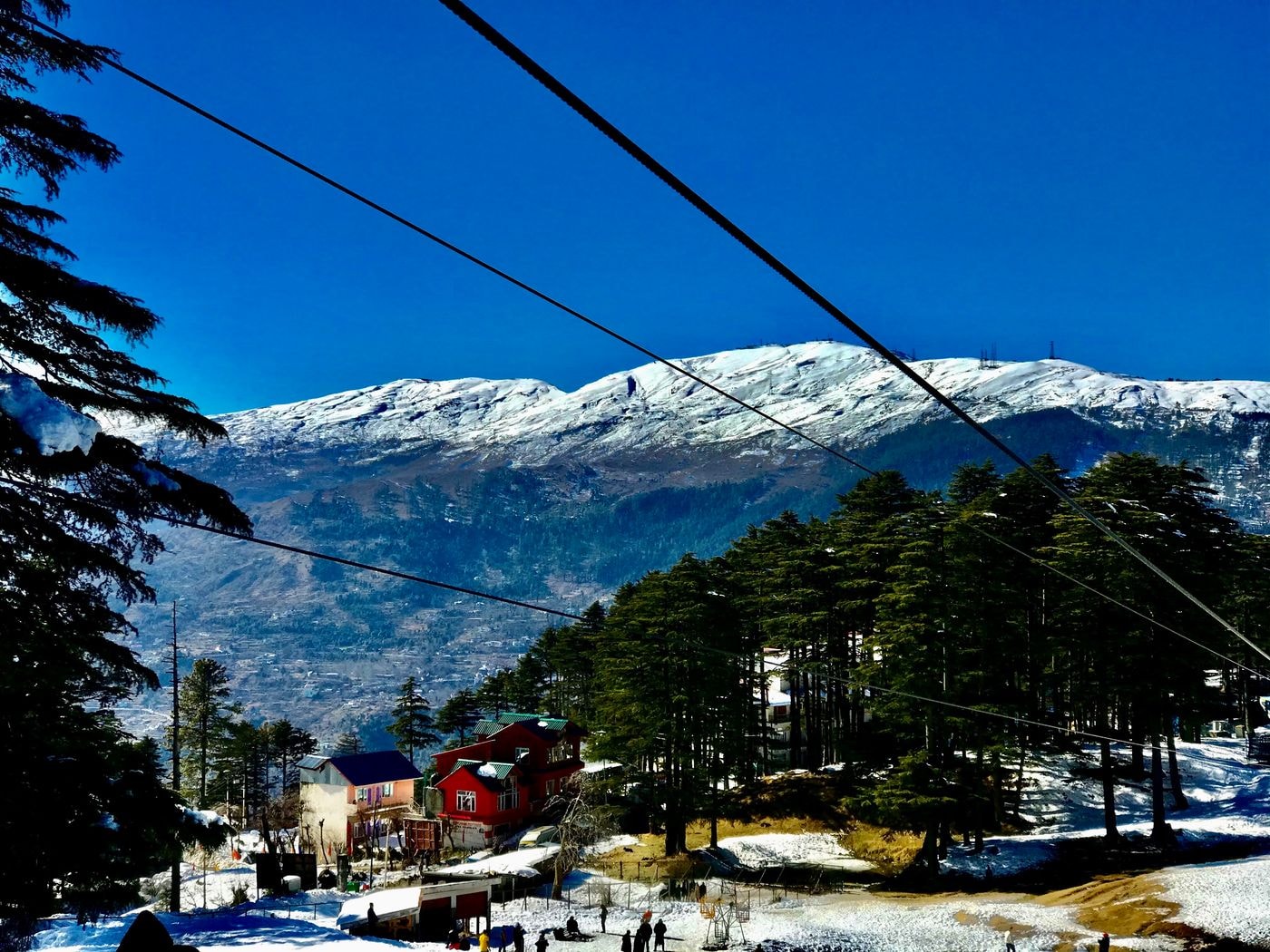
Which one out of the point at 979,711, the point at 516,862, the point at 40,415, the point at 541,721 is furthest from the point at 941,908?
the point at 541,721

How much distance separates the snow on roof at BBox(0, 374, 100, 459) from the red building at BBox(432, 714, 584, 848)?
149 feet

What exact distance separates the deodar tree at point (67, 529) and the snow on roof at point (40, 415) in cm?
8

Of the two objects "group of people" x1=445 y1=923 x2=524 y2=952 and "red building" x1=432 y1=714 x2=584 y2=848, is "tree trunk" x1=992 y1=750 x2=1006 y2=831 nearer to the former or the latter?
"group of people" x1=445 y1=923 x2=524 y2=952

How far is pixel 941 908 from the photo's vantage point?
27.8 meters

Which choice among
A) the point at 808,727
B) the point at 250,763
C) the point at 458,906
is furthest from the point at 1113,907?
the point at 250,763

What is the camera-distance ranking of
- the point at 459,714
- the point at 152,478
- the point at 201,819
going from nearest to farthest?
the point at 152,478 < the point at 201,819 < the point at 459,714

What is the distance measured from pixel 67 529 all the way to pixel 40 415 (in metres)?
2.94

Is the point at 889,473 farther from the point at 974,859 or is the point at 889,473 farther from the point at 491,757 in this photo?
the point at 491,757

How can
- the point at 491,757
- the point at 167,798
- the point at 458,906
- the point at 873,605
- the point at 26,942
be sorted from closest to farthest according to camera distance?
the point at 167,798
the point at 26,942
the point at 458,906
the point at 873,605
the point at 491,757

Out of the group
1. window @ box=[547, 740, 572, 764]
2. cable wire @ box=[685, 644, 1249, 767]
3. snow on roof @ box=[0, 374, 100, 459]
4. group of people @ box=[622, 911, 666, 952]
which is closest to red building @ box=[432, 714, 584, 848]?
window @ box=[547, 740, 572, 764]

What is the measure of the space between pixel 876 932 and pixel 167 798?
2208 cm

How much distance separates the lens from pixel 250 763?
78.9 metres

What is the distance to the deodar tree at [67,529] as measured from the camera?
933cm

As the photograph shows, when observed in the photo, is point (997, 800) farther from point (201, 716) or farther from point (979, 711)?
point (201, 716)
